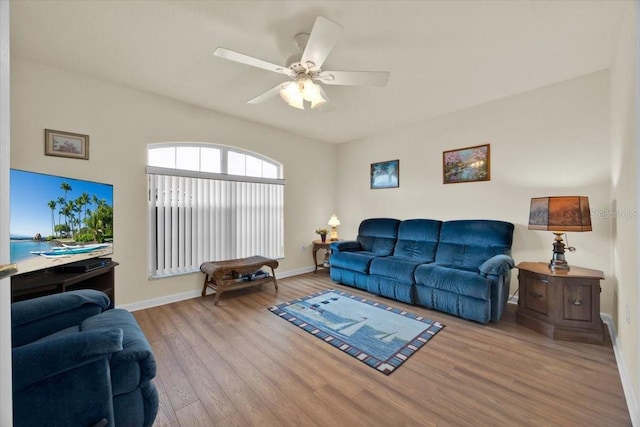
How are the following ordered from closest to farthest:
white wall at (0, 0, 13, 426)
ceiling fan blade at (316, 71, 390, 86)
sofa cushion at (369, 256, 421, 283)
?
white wall at (0, 0, 13, 426) → ceiling fan blade at (316, 71, 390, 86) → sofa cushion at (369, 256, 421, 283)

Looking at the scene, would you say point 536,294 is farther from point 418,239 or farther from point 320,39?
point 320,39

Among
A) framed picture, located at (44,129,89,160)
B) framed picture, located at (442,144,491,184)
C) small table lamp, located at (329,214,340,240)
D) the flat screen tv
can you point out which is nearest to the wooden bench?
the flat screen tv

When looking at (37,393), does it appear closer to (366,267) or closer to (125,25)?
(125,25)

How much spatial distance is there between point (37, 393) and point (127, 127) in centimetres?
282

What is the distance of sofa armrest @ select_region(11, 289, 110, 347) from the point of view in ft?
4.39

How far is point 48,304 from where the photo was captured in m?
1.45

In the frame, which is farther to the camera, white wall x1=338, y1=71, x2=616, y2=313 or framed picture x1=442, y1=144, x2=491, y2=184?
framed picture x1=442, y1=144, x2=491, y2=184

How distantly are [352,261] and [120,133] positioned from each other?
3.29 m

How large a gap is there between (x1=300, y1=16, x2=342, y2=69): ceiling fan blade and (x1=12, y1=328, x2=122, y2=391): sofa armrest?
76.1 inches

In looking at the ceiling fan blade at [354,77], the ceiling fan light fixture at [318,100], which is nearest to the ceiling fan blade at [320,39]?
the ceiling fan blade at [354,77]

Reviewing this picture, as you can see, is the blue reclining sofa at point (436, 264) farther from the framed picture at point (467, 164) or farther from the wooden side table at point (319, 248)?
the framed picture at point (467, 164)

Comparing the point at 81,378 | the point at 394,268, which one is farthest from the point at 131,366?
the point at 394,268

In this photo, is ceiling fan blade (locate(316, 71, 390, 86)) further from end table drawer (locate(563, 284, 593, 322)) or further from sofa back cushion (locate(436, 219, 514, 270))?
end table drawer (locate(563, 284, 593, 322))

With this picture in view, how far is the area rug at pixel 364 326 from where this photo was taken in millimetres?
2061
